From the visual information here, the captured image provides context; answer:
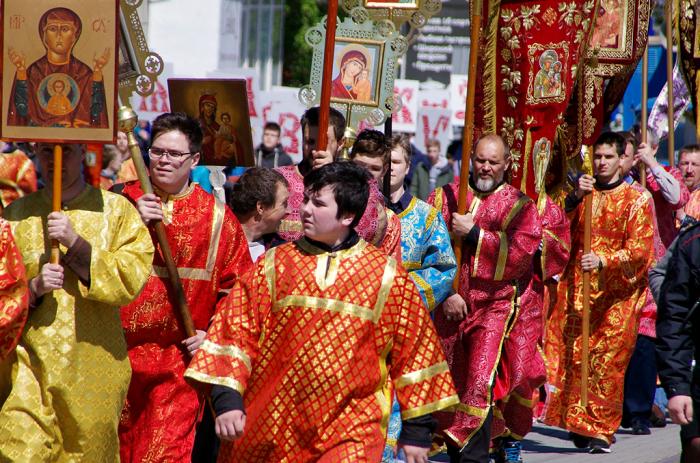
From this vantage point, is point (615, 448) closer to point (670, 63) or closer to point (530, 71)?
point (530, 71)

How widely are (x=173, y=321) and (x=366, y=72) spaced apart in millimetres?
2134

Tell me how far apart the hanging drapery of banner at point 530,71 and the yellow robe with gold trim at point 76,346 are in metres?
3.56

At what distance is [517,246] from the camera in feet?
27.8

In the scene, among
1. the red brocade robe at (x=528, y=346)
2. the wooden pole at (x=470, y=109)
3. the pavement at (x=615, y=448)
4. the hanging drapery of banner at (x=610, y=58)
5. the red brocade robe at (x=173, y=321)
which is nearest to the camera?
the red brocade robe at (x=173, y=321)

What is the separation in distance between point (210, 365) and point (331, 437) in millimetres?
528

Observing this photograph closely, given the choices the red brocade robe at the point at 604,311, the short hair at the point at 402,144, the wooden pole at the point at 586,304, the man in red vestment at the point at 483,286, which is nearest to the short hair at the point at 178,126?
the short hair at the point at 402,144

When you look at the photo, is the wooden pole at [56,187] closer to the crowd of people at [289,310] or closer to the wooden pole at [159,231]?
the crowd of people at [289,310]

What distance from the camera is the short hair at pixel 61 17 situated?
232 inches

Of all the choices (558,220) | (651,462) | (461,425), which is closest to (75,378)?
(461,425)

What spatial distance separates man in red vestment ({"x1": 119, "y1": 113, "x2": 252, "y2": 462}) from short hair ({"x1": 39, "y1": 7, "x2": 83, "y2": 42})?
78 centimetres

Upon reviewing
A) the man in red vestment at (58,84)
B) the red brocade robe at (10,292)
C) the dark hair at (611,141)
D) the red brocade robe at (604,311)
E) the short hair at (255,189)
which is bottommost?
the red brocade robe at (604,311)

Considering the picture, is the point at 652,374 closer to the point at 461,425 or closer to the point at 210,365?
the point at 461,425

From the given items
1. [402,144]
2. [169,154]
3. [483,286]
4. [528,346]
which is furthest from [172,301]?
[528,346]

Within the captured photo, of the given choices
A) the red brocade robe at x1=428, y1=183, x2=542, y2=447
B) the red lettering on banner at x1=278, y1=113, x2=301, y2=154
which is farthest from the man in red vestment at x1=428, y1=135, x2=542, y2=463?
the red lettering on banner at x1=278, y1=113, x2=301, y2=154
